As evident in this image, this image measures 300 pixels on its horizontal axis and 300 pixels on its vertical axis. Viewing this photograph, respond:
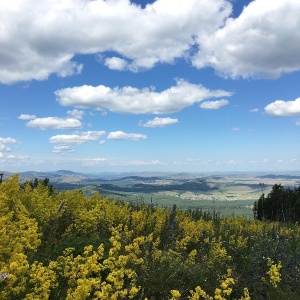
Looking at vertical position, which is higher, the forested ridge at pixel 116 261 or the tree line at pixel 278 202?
the forested ridge at pixel 116 261

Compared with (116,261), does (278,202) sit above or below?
below

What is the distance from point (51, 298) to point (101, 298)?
5.77 feet

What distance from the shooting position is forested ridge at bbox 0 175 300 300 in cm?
471

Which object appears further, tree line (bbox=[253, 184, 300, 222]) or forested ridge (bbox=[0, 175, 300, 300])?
tree line (bbox=[253, 184, 300, 222])

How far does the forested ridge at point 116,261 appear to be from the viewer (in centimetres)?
471

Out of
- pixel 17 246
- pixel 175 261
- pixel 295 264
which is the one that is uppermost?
pixel 17 246

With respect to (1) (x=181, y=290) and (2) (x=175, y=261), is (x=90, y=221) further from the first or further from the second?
(1) (x=181, y=290)

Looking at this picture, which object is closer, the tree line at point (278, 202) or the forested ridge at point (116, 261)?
the forested ridge at point (116, 261)

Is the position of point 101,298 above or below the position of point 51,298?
above

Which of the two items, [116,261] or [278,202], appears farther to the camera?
[278,202]

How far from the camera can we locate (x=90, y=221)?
377 inches

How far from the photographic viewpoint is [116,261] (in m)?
5.36

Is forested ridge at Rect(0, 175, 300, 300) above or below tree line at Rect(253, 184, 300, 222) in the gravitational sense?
above

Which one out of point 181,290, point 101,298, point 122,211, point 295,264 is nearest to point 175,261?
point 181,290
